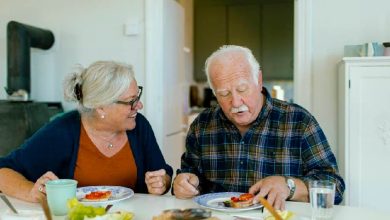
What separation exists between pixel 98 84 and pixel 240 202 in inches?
30.7

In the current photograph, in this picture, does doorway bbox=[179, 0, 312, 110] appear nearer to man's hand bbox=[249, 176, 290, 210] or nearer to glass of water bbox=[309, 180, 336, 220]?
man's hand bbox=[249, 176, 290, 210]

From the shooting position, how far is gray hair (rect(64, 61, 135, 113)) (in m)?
1.74

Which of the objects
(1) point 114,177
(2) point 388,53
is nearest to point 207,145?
(1) point 114,177

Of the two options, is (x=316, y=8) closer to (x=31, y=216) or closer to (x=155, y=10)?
(x=155, y=10)

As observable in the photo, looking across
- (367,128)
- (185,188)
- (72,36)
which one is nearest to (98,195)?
(185,188)

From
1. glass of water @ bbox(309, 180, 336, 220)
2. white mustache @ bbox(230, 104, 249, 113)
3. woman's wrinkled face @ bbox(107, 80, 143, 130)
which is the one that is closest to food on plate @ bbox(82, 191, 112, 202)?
woman's wrinkled face @ bbox(107, 80, 143, 130)

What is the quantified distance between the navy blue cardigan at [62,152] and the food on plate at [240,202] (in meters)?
0.51

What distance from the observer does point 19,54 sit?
2945mm

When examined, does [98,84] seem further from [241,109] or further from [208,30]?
[208,30]

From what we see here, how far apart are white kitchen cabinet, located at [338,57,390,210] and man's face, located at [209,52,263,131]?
0.93 metres

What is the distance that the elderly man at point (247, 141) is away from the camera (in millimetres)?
1598

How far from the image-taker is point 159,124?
309 cm

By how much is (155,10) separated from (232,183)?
5.52ft

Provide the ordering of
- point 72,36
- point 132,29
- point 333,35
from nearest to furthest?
point 333,35 → point 132,29 → point 72,36
